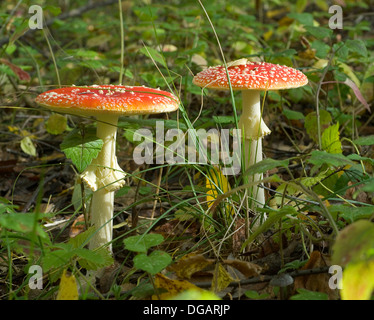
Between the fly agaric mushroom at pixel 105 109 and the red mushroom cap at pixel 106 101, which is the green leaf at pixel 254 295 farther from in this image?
the red mushroom cap at pixel 106 101

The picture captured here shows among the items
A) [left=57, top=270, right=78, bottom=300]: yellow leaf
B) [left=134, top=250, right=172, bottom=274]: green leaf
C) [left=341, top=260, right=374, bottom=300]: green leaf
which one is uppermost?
[left=341, top=260, right=374, bottom=300]: green leaf

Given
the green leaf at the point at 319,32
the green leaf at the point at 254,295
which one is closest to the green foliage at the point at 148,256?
the green leaf at the point at 254,295

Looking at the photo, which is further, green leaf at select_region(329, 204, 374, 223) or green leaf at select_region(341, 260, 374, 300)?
green leaf at select_region(329, 204, 374, 223)

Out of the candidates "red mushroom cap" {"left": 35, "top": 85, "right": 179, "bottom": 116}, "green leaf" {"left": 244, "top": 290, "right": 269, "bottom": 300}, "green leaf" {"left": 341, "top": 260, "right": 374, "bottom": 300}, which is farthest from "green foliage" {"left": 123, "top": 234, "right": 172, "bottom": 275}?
"green leaf" {"left": 341, "top": 260, "right": 374, "bottom": 300}

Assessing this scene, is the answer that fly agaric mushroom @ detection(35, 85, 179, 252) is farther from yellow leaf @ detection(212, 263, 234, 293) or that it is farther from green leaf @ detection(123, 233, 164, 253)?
yellow leaf @ detection(212, 263, 234, 293)
